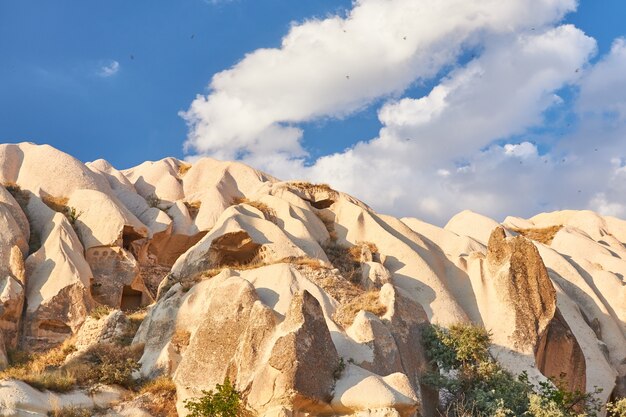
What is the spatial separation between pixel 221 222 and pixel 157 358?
1050 cm

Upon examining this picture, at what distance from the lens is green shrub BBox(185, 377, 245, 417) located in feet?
37.2

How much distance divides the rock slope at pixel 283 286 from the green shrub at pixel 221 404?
229 mm

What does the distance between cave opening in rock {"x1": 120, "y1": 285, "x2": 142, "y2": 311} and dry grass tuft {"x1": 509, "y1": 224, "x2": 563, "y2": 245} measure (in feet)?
68.3

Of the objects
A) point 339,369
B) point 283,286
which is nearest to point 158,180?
point 283,286

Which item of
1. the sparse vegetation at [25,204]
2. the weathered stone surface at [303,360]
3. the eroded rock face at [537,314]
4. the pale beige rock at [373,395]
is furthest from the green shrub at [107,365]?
the sparse vegetation at [25,204]

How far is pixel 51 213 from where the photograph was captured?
27797 millimetres

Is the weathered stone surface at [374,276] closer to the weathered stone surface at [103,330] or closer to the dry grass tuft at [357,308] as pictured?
the dry grass tuft at [357,308]

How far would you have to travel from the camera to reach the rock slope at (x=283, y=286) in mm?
12023

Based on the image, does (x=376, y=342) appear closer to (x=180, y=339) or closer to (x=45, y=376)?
(x=180, y=339)

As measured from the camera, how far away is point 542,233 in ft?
135

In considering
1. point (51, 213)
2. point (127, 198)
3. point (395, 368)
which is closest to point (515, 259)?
point (395, 368)

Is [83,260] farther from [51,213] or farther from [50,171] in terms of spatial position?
[50,171]

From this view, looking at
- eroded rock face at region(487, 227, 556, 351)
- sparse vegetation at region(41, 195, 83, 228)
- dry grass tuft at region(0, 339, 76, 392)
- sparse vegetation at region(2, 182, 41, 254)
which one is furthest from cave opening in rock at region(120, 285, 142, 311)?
eroded rock face at region(487, 227, 556, 351)

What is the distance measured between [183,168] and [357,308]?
107 feet
